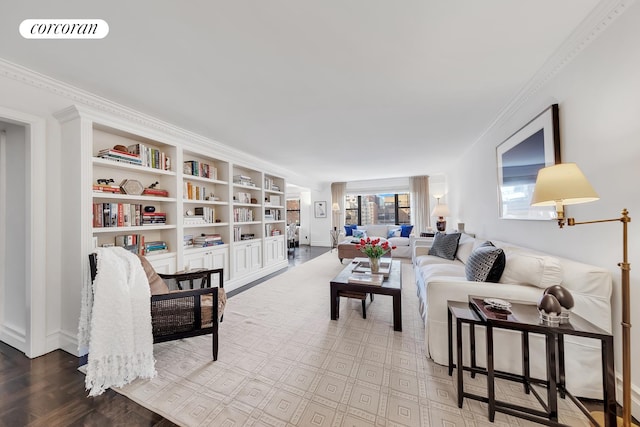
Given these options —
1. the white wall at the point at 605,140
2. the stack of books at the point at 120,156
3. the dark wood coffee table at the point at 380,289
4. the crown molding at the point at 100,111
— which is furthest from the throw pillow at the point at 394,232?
the stack of books at the point at 120,156

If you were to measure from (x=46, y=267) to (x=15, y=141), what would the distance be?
1204 millimetres

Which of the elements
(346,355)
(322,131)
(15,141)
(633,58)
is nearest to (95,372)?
(346,355)

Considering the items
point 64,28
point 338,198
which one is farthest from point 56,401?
point 338,198

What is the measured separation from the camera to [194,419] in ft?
4.37

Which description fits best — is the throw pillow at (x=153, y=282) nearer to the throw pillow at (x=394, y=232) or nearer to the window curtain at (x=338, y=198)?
the throw pillow at (x=394, y=232)

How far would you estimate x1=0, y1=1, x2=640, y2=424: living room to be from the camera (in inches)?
51.9

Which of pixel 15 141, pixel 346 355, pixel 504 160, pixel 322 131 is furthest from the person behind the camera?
pixel 322 131

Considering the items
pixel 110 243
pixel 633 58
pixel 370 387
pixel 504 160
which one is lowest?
pixel 370 387

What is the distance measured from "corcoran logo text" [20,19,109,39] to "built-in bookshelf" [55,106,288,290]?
655 millimetres

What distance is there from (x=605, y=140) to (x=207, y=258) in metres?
4.12

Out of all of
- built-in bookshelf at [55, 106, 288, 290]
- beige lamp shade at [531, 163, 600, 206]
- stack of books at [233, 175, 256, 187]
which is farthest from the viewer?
stack of books at [233, 175, 256, 187]

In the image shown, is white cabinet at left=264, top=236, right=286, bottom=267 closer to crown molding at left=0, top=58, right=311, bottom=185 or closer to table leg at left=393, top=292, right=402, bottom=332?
crown molding at left=0, top=58, right=311, bottom=185

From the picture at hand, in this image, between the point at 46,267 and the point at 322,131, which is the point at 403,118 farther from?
the point at 46,267

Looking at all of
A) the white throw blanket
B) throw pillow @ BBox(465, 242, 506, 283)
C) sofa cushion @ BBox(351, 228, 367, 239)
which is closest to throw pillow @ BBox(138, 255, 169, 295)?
the white throw blanket
